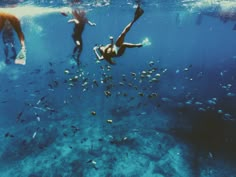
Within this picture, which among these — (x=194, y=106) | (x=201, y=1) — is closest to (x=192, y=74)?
(x=201, y=1)

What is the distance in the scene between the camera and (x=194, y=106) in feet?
73.6

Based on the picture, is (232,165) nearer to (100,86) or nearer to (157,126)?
(157,126)

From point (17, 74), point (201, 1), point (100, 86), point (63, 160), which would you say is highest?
point (201, 1)

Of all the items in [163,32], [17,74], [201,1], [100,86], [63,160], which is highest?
[201,1]

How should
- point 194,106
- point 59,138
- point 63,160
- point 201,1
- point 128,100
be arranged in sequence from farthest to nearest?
point 201,1 → point 128,100 → point 194,106 → point 59,138 → point 63,160

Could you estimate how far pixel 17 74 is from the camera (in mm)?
37406

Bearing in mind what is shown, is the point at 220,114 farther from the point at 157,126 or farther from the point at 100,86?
the point at 100,86

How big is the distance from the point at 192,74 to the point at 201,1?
10.2m

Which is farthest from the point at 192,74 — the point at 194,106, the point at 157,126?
the point at 157,126

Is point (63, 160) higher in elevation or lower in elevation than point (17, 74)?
higher

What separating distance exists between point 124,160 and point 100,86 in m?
14.5

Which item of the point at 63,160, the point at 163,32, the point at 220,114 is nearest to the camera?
the point at 63,160

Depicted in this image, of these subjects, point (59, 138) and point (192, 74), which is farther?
point (192, 74)

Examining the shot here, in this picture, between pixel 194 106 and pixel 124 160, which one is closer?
pixel 124 160
